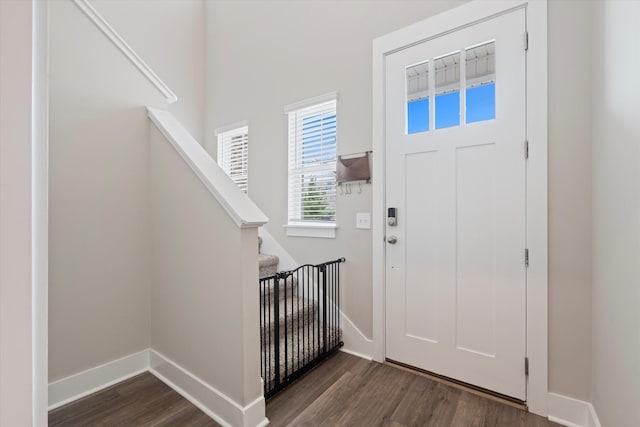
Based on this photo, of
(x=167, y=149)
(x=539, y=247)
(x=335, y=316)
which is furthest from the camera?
(x=335, y=316)

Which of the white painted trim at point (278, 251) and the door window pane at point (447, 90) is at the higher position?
the door window pane at point (447, 90)

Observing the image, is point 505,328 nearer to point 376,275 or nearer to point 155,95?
point 376,275

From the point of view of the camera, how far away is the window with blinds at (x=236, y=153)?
3.53 m

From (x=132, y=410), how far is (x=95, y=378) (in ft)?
1.46

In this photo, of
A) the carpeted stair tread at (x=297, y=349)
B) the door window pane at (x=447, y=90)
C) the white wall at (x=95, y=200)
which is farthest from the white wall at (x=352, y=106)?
the white wall at (x=95, y=200)

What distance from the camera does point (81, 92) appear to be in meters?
1.95

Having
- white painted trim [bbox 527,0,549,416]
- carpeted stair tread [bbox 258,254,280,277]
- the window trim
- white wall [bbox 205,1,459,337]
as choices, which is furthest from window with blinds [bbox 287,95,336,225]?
white painted trim [bbox 527,0,549,416]

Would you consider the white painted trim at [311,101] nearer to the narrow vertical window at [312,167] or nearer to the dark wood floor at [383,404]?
the narrow vertical window at [312,167]

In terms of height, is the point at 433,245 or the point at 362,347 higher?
the point at 433,245

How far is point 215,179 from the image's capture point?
1710 millimetres

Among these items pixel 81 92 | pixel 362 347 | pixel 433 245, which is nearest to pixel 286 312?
pixel 362 347

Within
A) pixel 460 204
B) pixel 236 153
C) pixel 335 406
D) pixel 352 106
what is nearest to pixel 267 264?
pixel 335 406

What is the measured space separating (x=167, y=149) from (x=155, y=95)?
614 millimetres

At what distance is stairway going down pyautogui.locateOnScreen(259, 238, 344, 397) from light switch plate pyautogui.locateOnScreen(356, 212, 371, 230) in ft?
1.39
